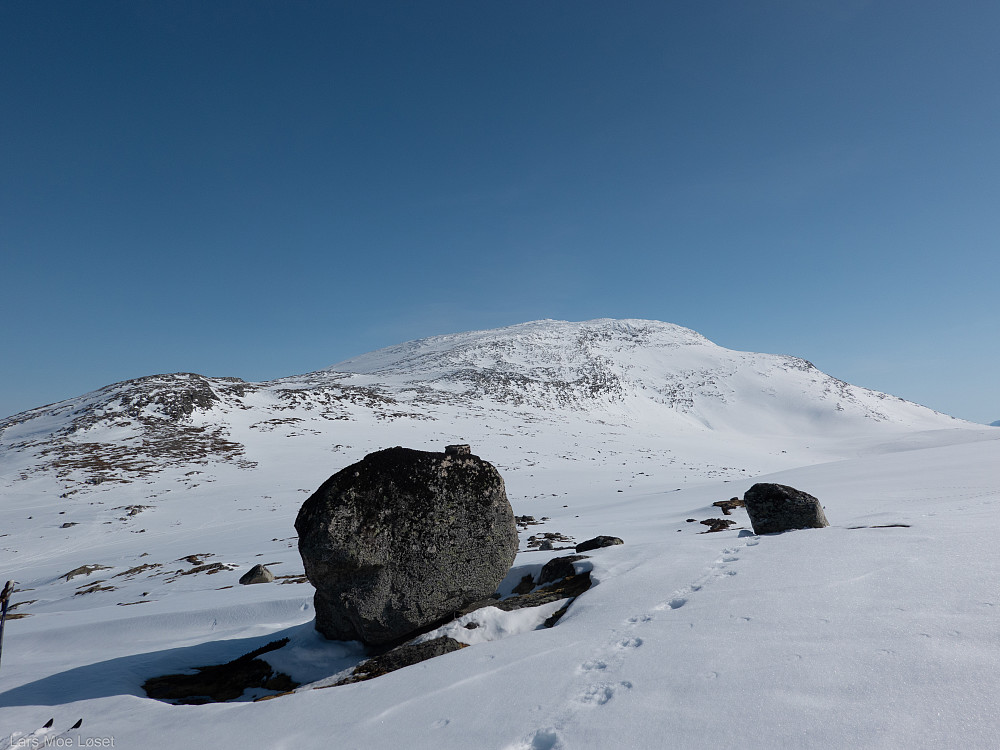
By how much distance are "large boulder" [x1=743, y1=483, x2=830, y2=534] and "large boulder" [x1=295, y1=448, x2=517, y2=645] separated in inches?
256

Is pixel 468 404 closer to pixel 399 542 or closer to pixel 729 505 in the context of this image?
pixel 729 505

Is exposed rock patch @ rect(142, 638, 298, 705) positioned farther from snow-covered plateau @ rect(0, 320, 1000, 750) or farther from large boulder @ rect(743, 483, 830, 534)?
large boulder @ rect(743, 483, 830, 534)

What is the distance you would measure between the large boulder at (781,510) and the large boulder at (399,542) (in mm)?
6498

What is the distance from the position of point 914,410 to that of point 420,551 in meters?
101

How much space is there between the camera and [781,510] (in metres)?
10.4

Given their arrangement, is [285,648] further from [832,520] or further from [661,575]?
[832,520]

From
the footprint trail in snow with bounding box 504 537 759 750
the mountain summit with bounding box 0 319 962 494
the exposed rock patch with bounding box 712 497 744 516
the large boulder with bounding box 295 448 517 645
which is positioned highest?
the mountain summit with bounding box 0 319 962 494

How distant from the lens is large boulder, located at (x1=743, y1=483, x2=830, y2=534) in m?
10.2

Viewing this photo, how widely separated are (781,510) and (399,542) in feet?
27.1

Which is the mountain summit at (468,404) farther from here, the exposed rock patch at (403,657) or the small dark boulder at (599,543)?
the exposed rock patch at (403,657)

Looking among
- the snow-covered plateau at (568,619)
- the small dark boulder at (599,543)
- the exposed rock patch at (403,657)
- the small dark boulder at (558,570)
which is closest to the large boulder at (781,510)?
the snow-covered plateau at (568,619)

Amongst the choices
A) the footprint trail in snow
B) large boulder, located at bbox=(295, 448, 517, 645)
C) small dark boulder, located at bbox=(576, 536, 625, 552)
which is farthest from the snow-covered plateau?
small dark boulder, located at bbox=(576, 536, 625, 552)

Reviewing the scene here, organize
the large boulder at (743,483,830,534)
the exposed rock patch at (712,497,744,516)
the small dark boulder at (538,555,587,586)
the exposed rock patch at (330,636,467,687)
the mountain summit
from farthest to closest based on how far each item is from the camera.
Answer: the mountain summit < the exposed rock patch at (712,497,744,516) < the large boulder at (743,483,830,534) < the small dark boulder at (538,555,587,586) < the exposed rock patch at (330,636,467,687)

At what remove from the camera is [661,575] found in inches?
282
